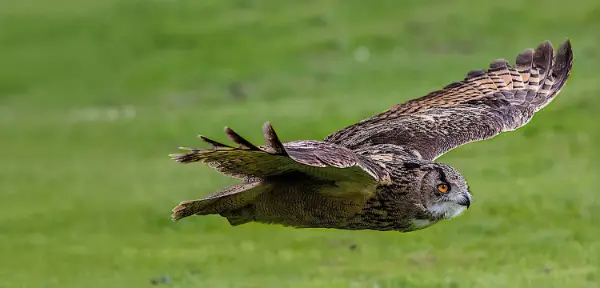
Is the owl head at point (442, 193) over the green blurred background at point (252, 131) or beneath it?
beneath

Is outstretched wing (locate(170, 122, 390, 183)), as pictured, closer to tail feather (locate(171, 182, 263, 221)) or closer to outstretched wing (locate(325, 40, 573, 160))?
tail feather (locate(171, 182, 263, 221))

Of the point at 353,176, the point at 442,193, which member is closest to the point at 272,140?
the point at 353,176

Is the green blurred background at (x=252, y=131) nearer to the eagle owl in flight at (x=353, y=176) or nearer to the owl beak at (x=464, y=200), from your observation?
the eagle owl in flight at (x=353, y=176)

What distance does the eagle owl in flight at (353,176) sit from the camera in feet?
26.2

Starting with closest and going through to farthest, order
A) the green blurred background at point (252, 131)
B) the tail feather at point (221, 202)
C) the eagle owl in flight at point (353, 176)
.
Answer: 1. the eagle owl in flight at point (353, 176)
2. the tail feather at point (221, 202)
3. the green blurred background at point (252, 131)

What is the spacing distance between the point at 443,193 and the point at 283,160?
3.96 feet

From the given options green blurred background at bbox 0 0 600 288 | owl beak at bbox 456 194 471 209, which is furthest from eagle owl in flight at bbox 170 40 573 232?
green blurred background at bbox 0 0 600 288

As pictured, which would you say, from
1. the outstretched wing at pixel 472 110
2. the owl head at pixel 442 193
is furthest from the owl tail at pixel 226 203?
the outstretched wing at pixel 472 110

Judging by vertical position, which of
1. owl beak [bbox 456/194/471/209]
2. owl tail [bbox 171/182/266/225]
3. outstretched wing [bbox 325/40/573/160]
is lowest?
owl beak [bbox 456/194/471/209]

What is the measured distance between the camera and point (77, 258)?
15484 mm

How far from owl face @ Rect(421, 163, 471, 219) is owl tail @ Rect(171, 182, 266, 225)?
106 centimetres

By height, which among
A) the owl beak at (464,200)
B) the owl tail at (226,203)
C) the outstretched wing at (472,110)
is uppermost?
the outstretched wing at (472,110)

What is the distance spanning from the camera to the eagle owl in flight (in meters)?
8.00

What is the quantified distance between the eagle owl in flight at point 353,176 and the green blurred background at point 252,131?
2.46 m
